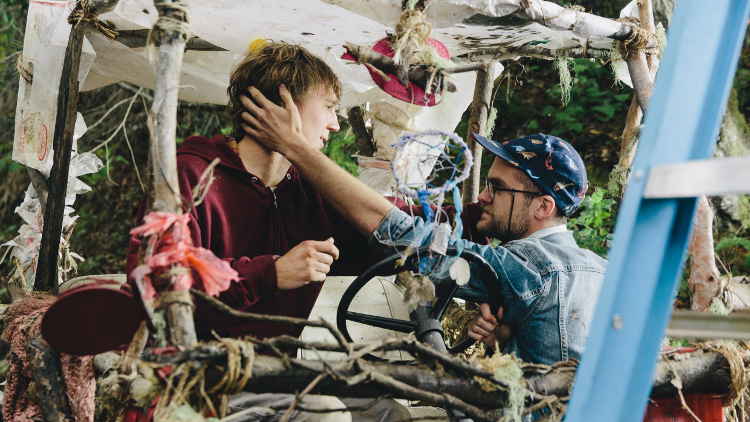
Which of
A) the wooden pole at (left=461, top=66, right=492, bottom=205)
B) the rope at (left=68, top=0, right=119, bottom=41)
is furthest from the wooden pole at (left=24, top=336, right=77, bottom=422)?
the wooden pole at (left=461, top=66, right=492, bottom=205)

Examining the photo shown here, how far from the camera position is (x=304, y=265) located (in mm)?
1694

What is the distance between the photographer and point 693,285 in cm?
247

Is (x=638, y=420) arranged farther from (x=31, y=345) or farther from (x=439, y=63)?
(x=31, y=345)

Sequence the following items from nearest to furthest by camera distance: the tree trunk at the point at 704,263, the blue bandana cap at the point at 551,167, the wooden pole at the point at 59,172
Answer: the blue bandana cap at the point at 551,167 < the tree trunk at the point at 704,263 < the wooden pole at the point at 59,172

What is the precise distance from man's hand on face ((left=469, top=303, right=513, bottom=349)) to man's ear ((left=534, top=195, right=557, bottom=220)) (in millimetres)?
460

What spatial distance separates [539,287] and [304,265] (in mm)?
827

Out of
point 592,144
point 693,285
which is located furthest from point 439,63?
point 592,144

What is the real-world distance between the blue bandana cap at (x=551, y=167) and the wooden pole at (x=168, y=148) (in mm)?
1375

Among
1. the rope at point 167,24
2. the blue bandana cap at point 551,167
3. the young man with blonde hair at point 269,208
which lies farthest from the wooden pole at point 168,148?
the blue bandana cap at point 551,167

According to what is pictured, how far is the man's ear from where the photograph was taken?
2.23 meters

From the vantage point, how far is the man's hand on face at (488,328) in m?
2.03

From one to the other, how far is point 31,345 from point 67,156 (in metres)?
1.04

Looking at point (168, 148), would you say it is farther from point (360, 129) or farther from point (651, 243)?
point (360, 129)

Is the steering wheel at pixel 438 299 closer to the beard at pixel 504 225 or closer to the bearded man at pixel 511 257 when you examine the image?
the bearded man at pixel 511 257
